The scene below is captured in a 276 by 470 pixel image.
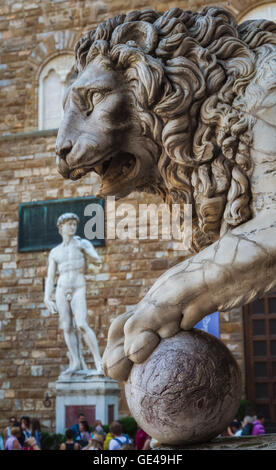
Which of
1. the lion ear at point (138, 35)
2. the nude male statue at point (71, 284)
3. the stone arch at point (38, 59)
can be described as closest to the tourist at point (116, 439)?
the nude male statue at point (71, 284)

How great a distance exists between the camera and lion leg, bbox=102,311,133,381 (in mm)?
2002

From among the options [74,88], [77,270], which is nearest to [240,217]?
[74,88]

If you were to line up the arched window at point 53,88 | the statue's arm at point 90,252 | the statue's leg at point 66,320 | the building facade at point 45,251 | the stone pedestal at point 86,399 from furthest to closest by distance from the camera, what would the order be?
the arched window at point 53,88 < the building facade at point 45,251 < the statue's leg at point 66,320 < the statue's arm at point 90,252 < the stone pedestal at point 86,399

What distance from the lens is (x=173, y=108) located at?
7.00 ft

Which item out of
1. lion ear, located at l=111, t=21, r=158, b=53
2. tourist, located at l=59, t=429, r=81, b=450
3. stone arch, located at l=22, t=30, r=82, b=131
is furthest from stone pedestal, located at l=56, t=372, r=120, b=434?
lion ear, located at l=111, t=21, r=158, b=53

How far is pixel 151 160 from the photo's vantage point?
7.48ft

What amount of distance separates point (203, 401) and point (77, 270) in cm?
1026

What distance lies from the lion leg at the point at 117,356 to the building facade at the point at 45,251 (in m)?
11.4

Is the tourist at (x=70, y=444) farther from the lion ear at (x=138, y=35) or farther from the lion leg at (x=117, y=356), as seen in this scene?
the lion ear at (x=138, y=35)

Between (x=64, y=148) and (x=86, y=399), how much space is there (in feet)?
32.0

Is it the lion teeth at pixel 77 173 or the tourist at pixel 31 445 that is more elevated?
the lion teeth at pixel 77 173

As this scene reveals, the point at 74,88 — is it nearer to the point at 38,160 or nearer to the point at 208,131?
the point at 208,131

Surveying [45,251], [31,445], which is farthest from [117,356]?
[45,251]

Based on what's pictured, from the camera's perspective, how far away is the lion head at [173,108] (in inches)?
82.8
